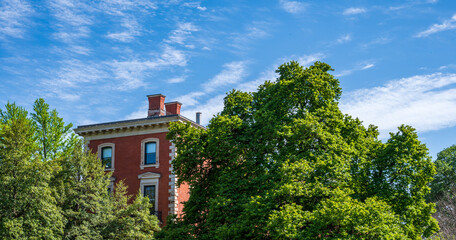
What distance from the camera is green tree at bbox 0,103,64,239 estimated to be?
26.6 m

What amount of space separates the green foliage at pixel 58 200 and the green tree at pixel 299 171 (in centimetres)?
754

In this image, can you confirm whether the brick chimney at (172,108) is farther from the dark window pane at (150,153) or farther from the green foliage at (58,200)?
the green foliage at (58,200)

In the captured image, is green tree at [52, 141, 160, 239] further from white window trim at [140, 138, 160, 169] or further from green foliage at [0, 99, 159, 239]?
white window trim at [140, 138, 160, 169]

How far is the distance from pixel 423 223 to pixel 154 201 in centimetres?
1994

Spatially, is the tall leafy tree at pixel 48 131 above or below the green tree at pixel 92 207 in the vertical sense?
above

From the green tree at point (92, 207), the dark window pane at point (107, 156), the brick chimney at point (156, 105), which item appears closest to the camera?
the green tree at point (92, 207)

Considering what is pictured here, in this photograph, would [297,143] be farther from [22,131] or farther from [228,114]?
[22,131]

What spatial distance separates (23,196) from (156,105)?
1399cm

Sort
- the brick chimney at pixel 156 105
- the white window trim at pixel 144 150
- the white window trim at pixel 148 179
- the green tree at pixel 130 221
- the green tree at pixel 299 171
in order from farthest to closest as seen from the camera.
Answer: the brick chimney at pixel 156 105 → the white window trim at pixel 144 150 → the white window trim at pixel 148 179 → the green tree at pixel 130 221 → the green tree at pixel 299 171

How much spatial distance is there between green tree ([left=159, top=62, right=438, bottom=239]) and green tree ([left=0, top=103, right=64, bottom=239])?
27.3 feet

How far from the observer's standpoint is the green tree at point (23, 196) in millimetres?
26625

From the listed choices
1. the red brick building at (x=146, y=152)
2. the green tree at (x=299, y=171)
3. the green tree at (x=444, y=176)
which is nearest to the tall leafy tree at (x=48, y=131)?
the red brick building at (x=146, y=152)

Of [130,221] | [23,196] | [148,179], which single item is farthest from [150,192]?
[23,196]

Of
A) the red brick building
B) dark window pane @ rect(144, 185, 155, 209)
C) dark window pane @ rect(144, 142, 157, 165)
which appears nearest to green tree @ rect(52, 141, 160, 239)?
the red brick building
